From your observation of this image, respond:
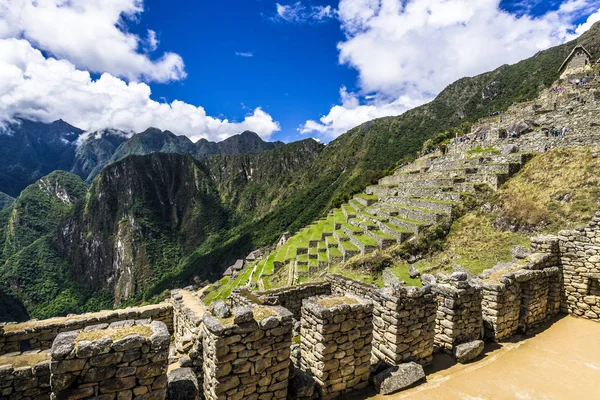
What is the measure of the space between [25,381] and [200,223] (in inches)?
7795

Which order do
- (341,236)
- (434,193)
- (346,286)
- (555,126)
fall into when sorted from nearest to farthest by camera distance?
1. (346,286)
2. (555,126)
3. (434,193)
4. (341,236)

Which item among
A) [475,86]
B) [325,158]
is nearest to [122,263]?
[325,158]

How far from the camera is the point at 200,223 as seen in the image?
7564 inches

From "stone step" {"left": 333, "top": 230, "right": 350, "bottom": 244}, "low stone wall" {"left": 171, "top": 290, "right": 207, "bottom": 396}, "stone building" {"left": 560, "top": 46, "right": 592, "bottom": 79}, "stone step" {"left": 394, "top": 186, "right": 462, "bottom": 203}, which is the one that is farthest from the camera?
"stone building" {"left": 560, "top": 46, "right": 592, "bottom": 79}

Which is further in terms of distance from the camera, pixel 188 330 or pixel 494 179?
pixel 494 179

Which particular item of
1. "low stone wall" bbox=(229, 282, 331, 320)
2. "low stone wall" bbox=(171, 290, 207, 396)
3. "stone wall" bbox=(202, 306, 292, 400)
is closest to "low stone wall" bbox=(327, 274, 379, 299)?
"low stone wall" bbox=(229, 282, 331, 320)

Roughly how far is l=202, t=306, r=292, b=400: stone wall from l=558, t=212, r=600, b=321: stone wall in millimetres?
9323

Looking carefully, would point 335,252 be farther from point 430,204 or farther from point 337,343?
point 337,343

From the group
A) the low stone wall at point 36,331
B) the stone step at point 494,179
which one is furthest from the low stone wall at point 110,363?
the stone step at point 494,179

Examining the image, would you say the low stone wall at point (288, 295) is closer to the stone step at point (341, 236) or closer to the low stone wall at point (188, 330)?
the low stone wall at point (188, 330)

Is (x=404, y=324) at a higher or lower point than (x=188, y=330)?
higher

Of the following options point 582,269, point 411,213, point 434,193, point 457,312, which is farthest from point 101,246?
point 582,269

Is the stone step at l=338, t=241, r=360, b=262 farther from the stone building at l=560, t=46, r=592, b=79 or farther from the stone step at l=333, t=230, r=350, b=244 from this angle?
the stone building at l=560, t=46, r=592, b=79

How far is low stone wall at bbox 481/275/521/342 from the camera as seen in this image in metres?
7.07
